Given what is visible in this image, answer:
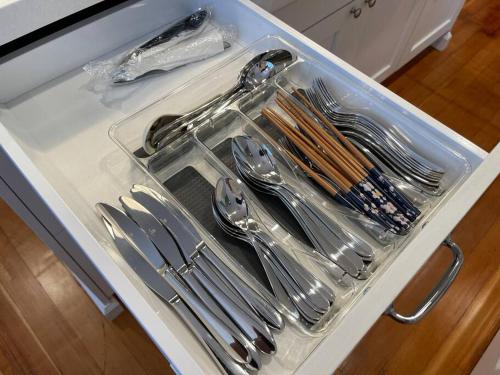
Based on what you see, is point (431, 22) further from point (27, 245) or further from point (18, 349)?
point (18, 349)

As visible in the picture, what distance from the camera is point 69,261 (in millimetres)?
858

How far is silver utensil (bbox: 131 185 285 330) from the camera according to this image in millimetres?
401

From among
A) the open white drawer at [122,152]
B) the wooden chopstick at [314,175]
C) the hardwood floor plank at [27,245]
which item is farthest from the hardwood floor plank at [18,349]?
the wooden chopstick at [314,175]

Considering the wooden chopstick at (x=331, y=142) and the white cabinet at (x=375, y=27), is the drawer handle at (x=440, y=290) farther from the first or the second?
the white cabinet at (x=375, y=27)

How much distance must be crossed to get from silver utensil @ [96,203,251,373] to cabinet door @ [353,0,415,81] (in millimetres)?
913

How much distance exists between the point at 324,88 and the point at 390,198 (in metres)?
0.20

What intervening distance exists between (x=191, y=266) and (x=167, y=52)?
363mm

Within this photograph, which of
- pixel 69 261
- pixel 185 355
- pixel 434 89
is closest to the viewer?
pixel 185 355

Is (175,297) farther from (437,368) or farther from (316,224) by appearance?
(437,368)

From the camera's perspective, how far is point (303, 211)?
A: 47cm

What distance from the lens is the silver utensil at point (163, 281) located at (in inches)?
14.8

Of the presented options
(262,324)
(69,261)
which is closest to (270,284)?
(262,324)

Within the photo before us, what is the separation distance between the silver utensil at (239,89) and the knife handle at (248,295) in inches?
7.3

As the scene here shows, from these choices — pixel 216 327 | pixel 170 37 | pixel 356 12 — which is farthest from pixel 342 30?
pixel 216 327
